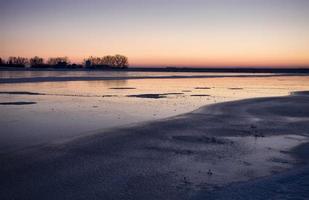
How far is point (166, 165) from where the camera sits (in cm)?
805

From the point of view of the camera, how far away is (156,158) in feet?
28.3

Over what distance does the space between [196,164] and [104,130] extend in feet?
15.1

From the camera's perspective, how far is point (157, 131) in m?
12.0

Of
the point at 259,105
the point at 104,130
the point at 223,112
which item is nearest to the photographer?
the point at 104,130

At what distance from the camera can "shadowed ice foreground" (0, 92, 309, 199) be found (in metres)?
6.32

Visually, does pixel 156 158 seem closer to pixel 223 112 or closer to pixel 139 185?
pixel 139 185

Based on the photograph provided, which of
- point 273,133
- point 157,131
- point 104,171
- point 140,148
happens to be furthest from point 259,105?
point 104,171

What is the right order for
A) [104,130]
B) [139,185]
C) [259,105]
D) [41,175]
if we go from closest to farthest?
1. [139,185]
2. [41,175]
3. [104,130]
4. [259,105]

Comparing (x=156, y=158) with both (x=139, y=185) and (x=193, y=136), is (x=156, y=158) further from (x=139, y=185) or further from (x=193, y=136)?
(x=193, y=136)

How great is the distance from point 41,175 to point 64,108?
1082 cm

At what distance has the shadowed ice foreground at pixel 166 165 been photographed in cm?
632

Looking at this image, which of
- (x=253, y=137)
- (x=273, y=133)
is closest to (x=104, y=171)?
(x=253, y=137)

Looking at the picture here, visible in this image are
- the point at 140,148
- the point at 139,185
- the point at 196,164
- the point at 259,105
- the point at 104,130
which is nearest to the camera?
the point at 139,185

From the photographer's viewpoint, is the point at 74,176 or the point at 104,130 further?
the point at 104,130
